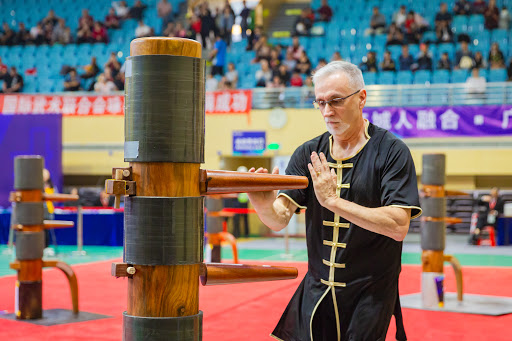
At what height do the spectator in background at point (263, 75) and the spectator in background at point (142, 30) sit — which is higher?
the spectator in background at point (142, 30)

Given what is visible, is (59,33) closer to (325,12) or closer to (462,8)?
(325,12)

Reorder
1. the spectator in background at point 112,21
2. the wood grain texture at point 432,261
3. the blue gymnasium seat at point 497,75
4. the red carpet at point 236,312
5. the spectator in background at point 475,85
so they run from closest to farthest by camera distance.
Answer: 1. the red carpet at point 236,312
2. the wood grain texture at point 432,261
3. the spectator in background at point 475,85
4. the blue gymnasium seat at point 497,75
5. the spectator in background at point 112,21

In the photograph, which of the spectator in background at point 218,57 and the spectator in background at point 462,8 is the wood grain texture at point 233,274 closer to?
the spectator in background at point 218,57

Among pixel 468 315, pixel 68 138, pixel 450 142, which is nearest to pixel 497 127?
pixel 450 142

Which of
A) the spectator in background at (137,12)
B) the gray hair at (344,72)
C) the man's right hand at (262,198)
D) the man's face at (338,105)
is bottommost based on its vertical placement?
the man's right hand at (262,198)

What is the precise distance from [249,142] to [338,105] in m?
14.5

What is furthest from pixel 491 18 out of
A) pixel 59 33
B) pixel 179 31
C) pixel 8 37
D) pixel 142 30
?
pixel 8 37

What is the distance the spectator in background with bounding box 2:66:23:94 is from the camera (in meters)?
19.7

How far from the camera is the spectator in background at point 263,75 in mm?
17734

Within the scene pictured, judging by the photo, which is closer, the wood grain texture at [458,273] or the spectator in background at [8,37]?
the wood grain texture at [458,273]

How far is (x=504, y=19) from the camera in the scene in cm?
1820

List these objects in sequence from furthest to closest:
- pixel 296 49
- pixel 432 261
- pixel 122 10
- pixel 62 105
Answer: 1. pixel 122 10
2. pixel 296 49
3. pixel 62 105
4. pixel 432 261

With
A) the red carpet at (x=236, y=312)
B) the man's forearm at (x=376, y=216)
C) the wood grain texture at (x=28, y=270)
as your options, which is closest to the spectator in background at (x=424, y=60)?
the red carpet at (x=236, y=312)

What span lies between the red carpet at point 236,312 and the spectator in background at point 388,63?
8.57m
